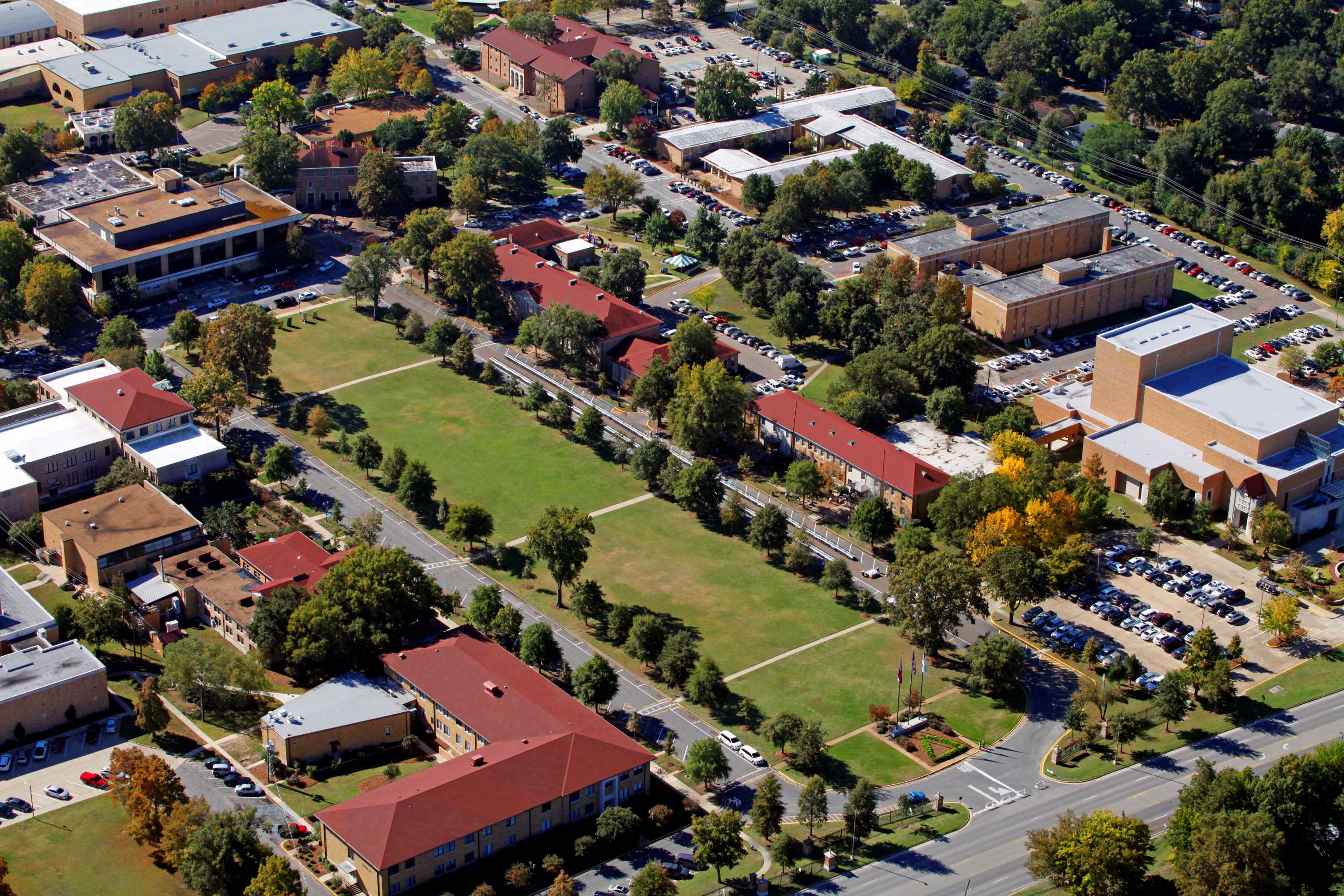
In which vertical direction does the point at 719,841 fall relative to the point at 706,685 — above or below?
above

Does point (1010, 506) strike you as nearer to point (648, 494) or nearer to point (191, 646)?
point (648, 494)

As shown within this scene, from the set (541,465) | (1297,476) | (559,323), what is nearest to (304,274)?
(559,323)

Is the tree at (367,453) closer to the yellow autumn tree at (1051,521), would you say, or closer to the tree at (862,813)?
the yellow autumn tree at (1051,521)

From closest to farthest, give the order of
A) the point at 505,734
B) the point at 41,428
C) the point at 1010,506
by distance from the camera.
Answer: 1. the point at 505,734
2. the point at 1010,506
3. the point at 41,428

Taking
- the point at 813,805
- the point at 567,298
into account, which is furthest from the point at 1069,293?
the point at 813,805

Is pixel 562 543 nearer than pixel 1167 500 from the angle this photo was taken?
Yes

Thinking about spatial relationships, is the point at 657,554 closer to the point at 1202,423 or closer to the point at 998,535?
the point at 998,535
